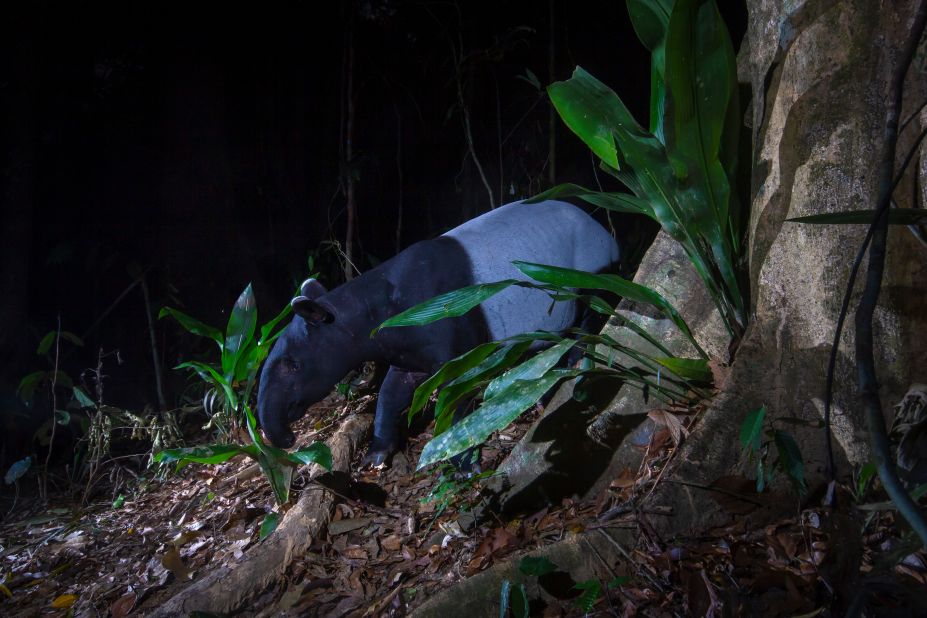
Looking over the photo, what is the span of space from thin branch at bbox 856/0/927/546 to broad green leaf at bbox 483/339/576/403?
1.02m

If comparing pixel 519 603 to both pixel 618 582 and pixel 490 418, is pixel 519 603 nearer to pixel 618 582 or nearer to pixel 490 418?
pixel 618 582

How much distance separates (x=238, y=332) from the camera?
3529 millimetres

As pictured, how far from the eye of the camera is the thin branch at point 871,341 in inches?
31.6

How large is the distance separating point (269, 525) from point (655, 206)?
2120 mm

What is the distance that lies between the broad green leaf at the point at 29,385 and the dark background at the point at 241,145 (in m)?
0.28

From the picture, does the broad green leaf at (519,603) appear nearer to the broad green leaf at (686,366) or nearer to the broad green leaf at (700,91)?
the broad green leaf at (686,366)

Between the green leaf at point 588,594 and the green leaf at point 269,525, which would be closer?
the green leaf at point 588,594

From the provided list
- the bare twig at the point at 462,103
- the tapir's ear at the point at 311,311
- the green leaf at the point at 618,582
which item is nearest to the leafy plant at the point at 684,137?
the green leaf at the point at 618,582

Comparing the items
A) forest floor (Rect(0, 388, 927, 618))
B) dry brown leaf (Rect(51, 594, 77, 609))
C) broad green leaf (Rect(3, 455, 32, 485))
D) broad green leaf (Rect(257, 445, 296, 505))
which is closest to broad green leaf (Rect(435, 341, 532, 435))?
forest floor (Rect(0, 388, 927, 618))

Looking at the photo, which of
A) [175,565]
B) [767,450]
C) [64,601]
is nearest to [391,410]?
[175,565]

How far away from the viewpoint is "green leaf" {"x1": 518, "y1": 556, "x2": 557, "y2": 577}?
158 centimetres

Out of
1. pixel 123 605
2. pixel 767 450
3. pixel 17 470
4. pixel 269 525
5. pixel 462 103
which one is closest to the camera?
pixel 767 450

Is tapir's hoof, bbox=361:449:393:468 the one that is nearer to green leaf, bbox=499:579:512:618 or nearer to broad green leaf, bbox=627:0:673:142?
green leaf, bbox=499:579:512:618

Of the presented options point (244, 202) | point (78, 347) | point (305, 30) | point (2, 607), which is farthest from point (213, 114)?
point (2, 607)
